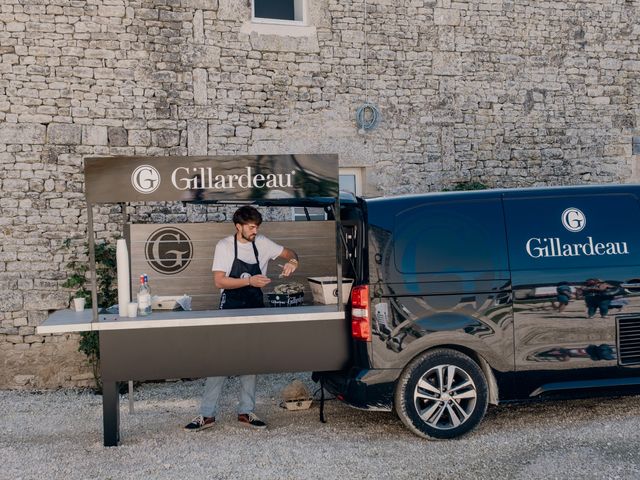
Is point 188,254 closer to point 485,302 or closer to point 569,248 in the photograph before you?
point 485,302

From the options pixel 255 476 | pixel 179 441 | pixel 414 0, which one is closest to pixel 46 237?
pixel 179 441

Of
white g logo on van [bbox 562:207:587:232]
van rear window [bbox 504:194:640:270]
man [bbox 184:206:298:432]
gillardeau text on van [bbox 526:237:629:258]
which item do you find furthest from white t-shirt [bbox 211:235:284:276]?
white g logo on van [bbox 562:207:587:232]

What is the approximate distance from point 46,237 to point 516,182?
6.19 metres

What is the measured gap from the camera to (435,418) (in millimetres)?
5297

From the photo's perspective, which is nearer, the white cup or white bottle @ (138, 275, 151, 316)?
white bottle @ (138, 275, 151, 316)

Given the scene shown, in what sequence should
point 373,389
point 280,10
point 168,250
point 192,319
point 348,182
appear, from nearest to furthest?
point 373,389
point 192,319
point 168,250
point 280,10
point 348,182

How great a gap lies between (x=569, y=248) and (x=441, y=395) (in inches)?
60.8

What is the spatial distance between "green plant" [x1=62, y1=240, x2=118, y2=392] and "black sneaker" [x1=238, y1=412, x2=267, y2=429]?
8.70 feet

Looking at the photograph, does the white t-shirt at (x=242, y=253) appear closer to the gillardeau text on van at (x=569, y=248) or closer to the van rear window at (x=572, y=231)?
the van rear window at (x=572, y=231)

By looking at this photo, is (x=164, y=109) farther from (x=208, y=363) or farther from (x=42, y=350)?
(x=208, y=363)

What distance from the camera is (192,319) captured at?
5340 millimetres

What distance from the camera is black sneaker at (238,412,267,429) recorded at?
5863 mm

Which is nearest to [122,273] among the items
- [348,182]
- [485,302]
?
[485,302]

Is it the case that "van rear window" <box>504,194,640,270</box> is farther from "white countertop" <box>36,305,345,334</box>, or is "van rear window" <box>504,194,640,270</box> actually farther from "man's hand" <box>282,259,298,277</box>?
"man's hand" <box>282,259,298,277</box>
